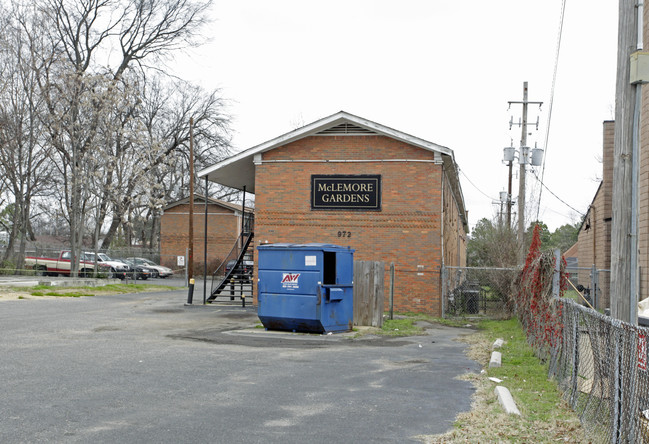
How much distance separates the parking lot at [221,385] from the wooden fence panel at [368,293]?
1712mm

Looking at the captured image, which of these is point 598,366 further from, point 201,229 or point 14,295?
point 201,229

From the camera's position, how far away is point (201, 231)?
51562mm

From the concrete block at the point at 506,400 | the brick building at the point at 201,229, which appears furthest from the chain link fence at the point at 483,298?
the brick building at the point at 201,229

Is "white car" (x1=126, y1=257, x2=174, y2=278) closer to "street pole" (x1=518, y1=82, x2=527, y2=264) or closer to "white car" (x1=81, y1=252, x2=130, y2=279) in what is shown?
"white car" (x1=81, y1=252, x2=130, y2=279)

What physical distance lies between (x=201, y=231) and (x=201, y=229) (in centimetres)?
16

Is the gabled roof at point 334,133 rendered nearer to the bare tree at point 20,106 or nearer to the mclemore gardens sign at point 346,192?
the mclemore gardens sign at point 346,192

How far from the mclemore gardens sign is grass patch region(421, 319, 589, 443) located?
438 inches

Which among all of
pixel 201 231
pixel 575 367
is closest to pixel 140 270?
pixel 201 231

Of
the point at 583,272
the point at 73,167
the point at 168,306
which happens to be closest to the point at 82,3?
the point at 73,167

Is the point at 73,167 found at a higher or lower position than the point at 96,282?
higher

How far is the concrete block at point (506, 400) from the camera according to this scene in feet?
24.1

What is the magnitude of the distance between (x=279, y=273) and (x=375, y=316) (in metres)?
3.33

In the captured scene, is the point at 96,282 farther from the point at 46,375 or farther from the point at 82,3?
the point at 46,375

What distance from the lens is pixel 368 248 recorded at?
2261 centimetres
